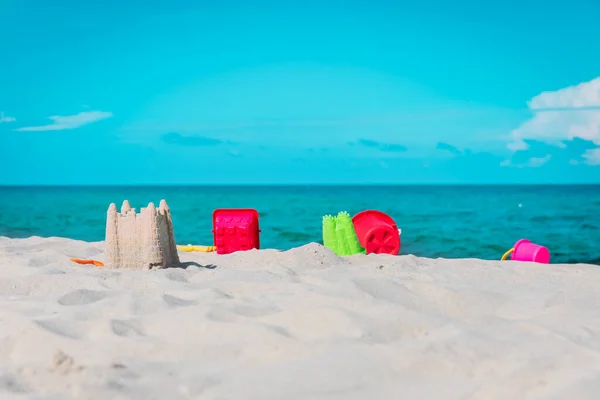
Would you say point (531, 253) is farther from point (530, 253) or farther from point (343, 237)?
point (343, 237)

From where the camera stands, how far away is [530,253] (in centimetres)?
659

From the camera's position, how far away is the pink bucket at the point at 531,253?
21.2 ft

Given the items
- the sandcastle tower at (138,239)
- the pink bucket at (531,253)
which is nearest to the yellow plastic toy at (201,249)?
the sandcastle tower at (138,239)

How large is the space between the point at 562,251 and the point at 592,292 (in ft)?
24.0

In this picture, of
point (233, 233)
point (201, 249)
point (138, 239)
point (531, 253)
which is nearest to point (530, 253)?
point (531, 253)

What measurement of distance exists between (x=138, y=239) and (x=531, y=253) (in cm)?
432

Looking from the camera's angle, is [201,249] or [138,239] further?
[201,249]

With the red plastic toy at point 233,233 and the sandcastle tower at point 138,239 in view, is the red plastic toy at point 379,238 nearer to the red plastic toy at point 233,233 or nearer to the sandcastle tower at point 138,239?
the red plastic toy at point 233,233

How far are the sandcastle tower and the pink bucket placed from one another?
4053mm

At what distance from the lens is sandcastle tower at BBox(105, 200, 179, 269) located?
4785 mm

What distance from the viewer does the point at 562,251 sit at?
435 inches

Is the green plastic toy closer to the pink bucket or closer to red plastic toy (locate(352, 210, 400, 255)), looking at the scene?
red plastic toy (locate(352, 210, 400, 255))

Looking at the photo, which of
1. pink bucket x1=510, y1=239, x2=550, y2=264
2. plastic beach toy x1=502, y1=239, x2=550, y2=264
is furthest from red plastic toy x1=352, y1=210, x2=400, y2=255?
pink bucket x1=510, y1=239, x2=550, y2=264

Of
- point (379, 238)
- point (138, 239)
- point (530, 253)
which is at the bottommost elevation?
point (530, 253)
